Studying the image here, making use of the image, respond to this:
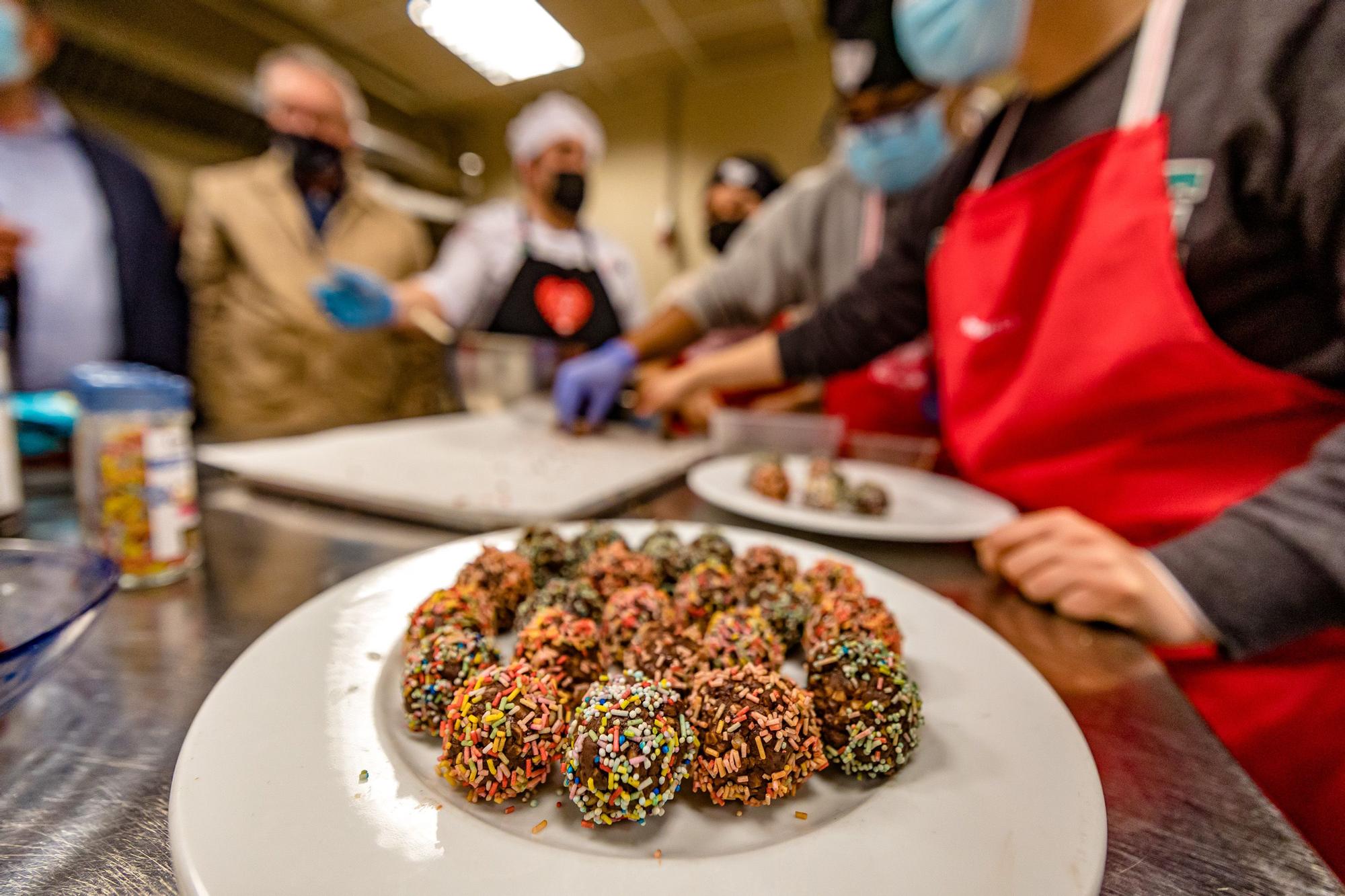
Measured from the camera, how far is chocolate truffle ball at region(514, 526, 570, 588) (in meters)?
0.84

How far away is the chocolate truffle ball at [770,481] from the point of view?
1.21 meters

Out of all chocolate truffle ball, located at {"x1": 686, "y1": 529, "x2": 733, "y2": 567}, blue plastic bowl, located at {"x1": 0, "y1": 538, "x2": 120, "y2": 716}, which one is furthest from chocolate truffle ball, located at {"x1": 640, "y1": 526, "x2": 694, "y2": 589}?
blue plastic bowl, located at {"x1": 0, "y1": 538, "x2": 120, "y2": 716}

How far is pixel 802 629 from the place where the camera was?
2.32ft

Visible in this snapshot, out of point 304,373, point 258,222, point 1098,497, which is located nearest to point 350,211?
point 258,222

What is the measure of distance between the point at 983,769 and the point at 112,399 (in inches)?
40.4

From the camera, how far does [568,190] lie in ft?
10.5

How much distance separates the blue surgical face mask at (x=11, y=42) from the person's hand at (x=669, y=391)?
1.99m

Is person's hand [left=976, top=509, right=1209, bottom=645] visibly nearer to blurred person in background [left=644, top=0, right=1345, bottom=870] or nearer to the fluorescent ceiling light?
blurred person in background [left=644, top=0, right=1345, bottom=870]

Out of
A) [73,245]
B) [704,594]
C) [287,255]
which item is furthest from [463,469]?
[287,255]

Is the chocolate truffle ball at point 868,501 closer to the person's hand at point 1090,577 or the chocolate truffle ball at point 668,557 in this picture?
the person's hand at point 1090,577

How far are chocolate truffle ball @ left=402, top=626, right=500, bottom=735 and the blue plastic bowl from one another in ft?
0.92

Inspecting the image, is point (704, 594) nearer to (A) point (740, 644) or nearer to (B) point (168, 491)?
(A) point (740, 644)

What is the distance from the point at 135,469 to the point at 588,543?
22.8 inches

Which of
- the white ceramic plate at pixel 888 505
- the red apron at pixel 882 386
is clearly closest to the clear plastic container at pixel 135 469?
the white ceramic plate at pixel 888 505
